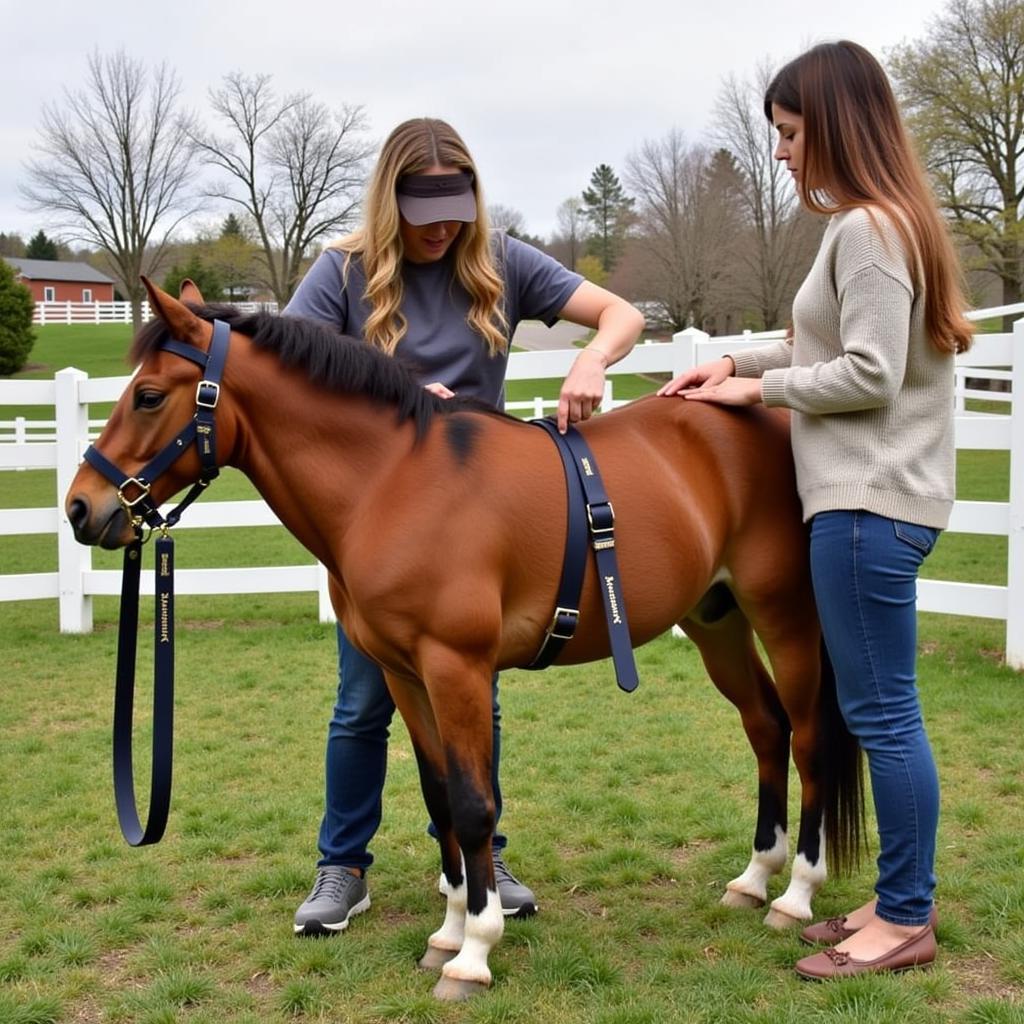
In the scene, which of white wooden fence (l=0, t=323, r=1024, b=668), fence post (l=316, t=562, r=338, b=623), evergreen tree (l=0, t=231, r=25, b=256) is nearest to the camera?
white wooden fence (l=0, t=323, r=1024, b=668)

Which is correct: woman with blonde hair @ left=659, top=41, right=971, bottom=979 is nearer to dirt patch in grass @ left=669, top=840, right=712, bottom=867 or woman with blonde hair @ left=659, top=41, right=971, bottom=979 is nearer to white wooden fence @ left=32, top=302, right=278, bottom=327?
dirt patch in grass @ left=669, top=840, right=712, bottom=867

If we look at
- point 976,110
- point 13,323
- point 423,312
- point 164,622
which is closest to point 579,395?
point 423,312

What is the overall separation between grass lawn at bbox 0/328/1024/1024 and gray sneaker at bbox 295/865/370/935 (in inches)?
2.3

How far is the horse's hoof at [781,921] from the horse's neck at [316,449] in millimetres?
1848

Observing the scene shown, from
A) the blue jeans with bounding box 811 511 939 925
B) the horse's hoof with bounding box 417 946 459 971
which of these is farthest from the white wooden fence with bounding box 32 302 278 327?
the blue jeans with bounding box 811 511 939 925

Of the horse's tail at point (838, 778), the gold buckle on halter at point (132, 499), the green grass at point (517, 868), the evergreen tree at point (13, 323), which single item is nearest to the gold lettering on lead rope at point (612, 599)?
the horse's tail at point (838, 778)

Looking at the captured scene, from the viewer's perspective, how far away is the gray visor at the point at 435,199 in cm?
313

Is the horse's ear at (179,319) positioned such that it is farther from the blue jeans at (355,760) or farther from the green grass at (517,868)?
the green grass at (517,868)

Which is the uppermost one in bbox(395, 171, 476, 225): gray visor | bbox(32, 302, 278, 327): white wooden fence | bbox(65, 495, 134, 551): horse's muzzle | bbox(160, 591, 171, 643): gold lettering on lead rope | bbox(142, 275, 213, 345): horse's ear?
bbox(32, 302, 278, 327): white wooden fence

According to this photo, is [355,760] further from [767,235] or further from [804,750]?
[767,235]

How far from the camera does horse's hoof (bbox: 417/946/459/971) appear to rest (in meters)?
3.14

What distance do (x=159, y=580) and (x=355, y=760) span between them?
3.18 feet

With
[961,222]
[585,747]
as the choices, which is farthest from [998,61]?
[585,747]

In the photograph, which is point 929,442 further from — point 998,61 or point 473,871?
point 998,61
